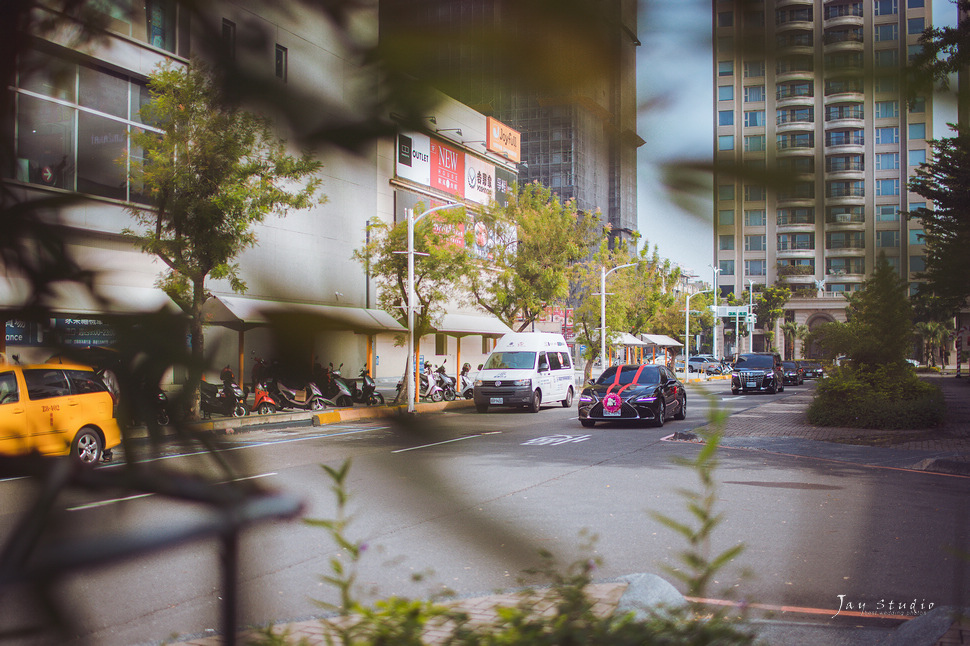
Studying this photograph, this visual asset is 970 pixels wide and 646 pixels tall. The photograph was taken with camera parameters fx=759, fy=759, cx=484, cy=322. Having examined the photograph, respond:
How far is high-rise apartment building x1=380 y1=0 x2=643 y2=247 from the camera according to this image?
717mm

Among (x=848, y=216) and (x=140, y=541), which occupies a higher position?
(x=848, y=216)

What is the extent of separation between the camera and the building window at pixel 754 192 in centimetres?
73

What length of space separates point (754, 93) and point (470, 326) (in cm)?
118

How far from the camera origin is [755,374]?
2362cm

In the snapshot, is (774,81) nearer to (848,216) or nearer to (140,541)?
(848,216)

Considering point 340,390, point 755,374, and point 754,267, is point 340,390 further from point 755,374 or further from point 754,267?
point 755,374

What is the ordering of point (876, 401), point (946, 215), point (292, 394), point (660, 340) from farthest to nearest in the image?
point (660, 340), point (876, 401), point (946, 215), point (292, 394)

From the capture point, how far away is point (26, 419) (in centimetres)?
82

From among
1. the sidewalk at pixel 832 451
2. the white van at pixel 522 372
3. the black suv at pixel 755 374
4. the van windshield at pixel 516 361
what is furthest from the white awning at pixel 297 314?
the black suv at pixel 755 374

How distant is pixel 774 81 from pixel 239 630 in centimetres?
71

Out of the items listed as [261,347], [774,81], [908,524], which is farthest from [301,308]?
[908,524]

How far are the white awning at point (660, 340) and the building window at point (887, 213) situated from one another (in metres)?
39.2

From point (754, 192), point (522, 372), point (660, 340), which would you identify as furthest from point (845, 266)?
point (660, 340)

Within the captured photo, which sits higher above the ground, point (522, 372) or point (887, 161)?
point (887, 161)
